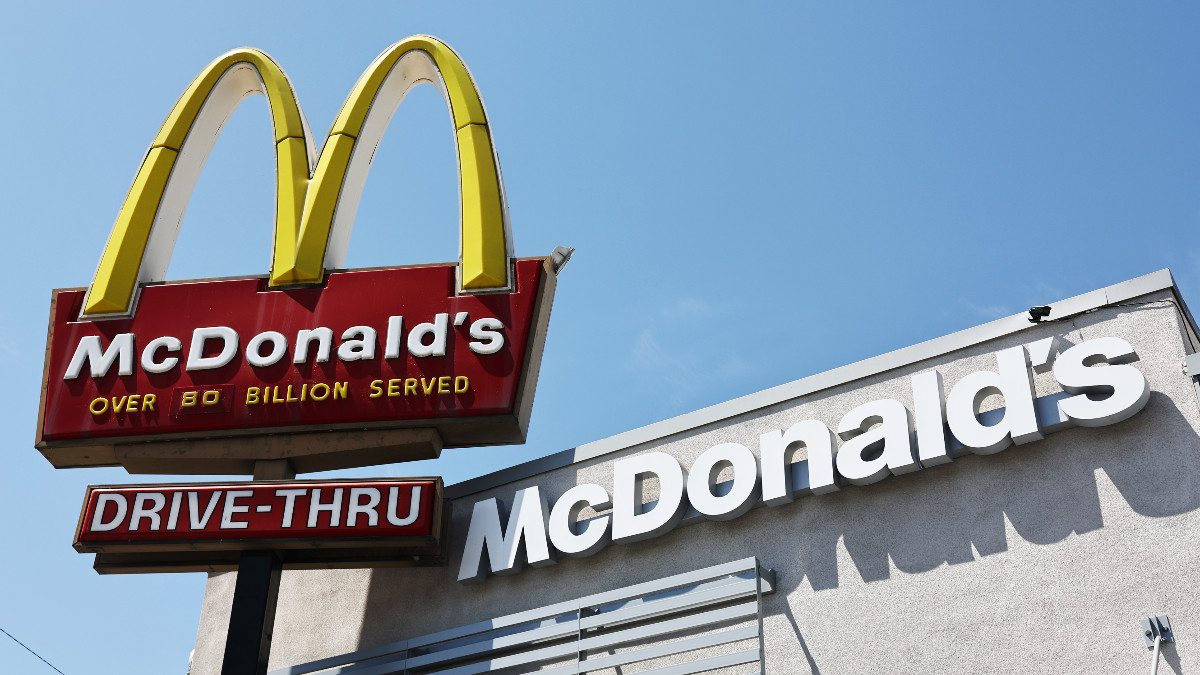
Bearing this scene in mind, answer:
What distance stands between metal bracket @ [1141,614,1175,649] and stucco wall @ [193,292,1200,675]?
7 centimetres

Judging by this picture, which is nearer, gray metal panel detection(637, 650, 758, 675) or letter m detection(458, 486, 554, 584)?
gray metal panel detection(637, 650, 758, 675)

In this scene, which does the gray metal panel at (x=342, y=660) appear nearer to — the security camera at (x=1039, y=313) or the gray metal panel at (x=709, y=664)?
the gray metal panel at (x=709, y=664)

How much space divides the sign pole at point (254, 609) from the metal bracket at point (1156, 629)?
27.2 ft

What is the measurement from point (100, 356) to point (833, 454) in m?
8.41

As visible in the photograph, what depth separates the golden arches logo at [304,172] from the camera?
47.4 ft

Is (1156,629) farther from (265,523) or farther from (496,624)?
(265,523)

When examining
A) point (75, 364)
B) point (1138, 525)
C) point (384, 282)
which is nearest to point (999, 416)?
point (1138, 525)

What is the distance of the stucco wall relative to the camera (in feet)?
32.4

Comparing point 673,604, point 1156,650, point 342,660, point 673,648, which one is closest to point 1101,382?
point 1156,650

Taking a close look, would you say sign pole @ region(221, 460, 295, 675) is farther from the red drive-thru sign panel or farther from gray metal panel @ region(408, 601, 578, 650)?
gray metal panel @ region(408, 601, 578, 650)

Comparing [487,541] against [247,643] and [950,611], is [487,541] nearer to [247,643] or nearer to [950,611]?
[247,643]

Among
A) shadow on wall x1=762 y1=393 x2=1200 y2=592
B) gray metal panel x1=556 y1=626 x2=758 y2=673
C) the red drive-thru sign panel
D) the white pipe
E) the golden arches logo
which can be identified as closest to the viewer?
the white pipe

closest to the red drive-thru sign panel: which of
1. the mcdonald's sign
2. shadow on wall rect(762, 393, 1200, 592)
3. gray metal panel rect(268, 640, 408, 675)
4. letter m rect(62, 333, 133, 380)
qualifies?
the mcdonald's sign

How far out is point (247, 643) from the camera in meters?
12.7
